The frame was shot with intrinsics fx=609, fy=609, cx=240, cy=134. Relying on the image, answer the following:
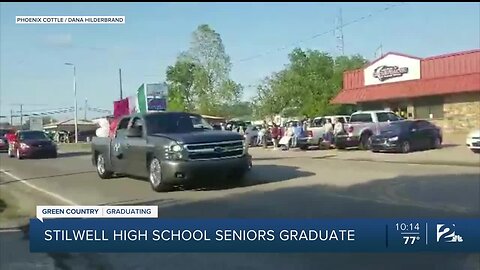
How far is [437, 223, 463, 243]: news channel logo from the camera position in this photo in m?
3.90

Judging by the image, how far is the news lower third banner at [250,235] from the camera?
12.9 ft

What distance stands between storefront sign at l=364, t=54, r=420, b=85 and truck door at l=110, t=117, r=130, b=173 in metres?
27.6

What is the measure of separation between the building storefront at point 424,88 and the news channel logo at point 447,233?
57.8ft

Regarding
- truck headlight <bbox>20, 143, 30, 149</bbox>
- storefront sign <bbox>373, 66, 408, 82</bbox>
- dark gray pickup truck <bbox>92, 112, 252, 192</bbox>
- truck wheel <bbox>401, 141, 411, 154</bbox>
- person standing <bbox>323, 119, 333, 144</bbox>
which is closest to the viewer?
dark gray pickup truck <bbox>92, 112, 252, 192</bbox>

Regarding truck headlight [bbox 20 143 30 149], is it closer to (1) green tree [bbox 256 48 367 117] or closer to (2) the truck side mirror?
(1) green tree [bbox 256 48 367 117]

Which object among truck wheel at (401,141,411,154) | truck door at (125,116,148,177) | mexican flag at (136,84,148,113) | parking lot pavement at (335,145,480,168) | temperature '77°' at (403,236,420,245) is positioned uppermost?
mexican flag at (136,84,148,113)

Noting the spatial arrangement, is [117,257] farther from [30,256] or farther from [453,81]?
[453,81]

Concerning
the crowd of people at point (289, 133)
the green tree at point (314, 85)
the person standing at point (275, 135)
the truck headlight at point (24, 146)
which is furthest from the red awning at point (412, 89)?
the truck headlight at point (24, 146)

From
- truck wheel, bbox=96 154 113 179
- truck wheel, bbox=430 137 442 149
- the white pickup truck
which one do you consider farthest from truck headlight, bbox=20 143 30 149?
truck wheel, bbox=430 137 442 149

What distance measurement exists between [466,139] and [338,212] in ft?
49.4

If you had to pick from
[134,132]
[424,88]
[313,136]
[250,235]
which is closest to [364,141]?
[313,136]

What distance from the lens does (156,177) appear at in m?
8.30

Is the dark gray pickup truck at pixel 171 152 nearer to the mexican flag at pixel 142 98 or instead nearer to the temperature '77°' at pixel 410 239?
the mexican flag at pixel 142 98

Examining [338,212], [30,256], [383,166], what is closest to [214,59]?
[30,256]
